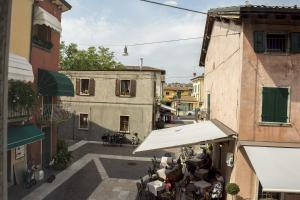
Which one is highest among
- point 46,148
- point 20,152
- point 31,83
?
point 31,83

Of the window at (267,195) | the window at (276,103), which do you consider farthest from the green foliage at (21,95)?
the window at (267,195)

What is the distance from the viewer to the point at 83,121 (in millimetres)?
30578

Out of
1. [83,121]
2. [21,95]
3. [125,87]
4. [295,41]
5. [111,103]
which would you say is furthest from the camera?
[83,121]

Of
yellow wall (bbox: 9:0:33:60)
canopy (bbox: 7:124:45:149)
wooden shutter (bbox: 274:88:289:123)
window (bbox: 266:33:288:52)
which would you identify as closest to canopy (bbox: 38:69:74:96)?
yellow wall (bbox: 9:0:33:60)

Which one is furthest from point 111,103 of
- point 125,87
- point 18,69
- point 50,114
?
point 18,69

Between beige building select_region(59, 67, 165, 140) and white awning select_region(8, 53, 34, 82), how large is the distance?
14.8 metres

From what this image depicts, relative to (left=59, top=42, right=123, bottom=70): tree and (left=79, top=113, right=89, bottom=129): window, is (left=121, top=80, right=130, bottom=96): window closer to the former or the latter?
(left=79, top=113, right=89, bottom=129): window

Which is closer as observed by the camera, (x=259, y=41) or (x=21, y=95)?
(x=259, y=41)

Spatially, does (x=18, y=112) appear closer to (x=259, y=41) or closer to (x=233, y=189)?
(x=233, y=189)

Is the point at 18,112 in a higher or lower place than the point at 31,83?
lower

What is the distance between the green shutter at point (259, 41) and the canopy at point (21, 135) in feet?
34.8

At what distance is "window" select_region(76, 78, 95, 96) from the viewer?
3006 centimetres

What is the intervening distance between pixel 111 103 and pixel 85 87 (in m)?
3.07

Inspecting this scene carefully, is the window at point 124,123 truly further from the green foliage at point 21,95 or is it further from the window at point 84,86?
the green foliage at point 21,95
